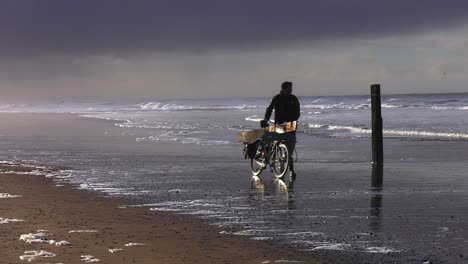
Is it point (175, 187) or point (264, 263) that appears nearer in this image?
point (264, 263)

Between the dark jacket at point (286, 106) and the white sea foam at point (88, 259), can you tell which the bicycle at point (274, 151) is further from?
the white sea foam at point (88, 259)

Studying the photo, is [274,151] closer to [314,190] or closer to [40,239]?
[314,190]

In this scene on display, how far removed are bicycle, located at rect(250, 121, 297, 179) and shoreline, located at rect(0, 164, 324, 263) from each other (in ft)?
13.8

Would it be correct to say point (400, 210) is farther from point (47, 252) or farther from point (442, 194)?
point (47, 252)

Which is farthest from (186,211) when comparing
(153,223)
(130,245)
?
(130,245)

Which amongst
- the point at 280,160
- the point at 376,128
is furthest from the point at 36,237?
the point at 376,128

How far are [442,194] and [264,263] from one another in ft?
19.0

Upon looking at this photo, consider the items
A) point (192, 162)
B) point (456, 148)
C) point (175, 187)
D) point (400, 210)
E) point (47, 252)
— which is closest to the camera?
point (47, 252)

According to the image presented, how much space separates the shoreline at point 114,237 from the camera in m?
7.04

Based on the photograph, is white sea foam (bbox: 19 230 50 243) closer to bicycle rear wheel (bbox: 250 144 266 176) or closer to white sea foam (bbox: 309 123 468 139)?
bicycle rear wheel (bbox: 250 144 266 176)

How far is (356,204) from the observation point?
416 inches

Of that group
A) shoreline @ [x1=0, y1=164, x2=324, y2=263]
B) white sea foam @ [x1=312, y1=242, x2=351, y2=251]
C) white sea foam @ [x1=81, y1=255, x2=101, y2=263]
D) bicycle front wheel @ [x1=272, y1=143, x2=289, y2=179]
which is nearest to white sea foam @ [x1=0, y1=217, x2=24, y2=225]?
shoreline @ [x1=0, y1=164, x2=324, y2=263]

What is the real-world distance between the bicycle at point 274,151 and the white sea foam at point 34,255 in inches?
296

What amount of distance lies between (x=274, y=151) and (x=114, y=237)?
707 cm
